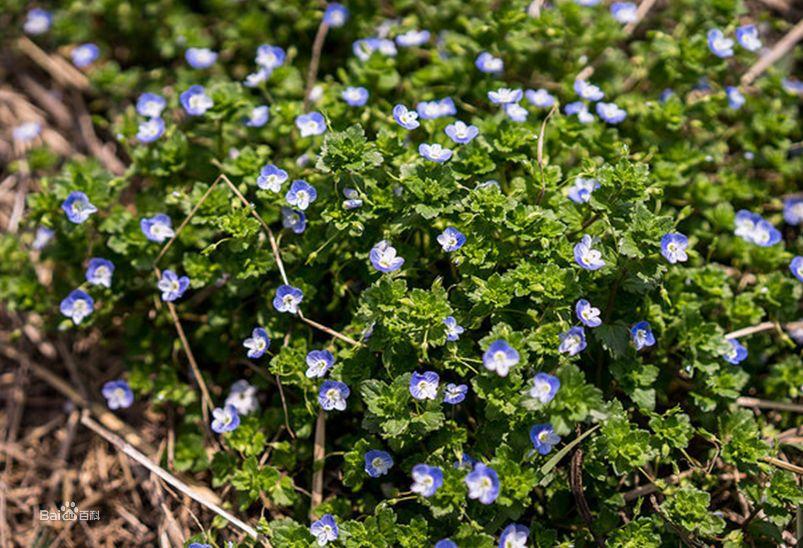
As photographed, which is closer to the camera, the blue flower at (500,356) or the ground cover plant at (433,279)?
the blue flower at (500,356)

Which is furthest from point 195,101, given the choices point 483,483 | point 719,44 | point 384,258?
point 719,44

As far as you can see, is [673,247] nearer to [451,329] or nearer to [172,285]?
[451,329]

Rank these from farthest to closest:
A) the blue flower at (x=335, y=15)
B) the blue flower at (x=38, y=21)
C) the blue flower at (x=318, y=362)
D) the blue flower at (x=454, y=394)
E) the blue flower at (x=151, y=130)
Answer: the blue flower at (x=38, y=21)
the blue flower at (x=335, y=15)
the blue flower at (x=151, y=130)
the blue flower at (x=318, y=362)
the blue flower at (x=454, y=394)

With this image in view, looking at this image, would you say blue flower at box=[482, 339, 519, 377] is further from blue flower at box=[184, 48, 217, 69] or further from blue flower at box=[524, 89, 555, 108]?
blue flower at box=[184, 48, 217, 69]

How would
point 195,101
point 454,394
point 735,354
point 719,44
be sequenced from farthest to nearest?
point 719,44 < point 195,101 < point 735,354 < point 454,394

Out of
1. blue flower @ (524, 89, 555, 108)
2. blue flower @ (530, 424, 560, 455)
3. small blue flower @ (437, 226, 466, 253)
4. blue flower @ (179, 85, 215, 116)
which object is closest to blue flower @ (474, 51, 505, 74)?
blue flower @ (524, 89, 555, 108)

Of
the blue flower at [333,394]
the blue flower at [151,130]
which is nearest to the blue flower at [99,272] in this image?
the blue flower at [151,130]

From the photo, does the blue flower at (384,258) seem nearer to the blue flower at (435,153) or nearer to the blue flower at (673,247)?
the blue flower at (435,153)
